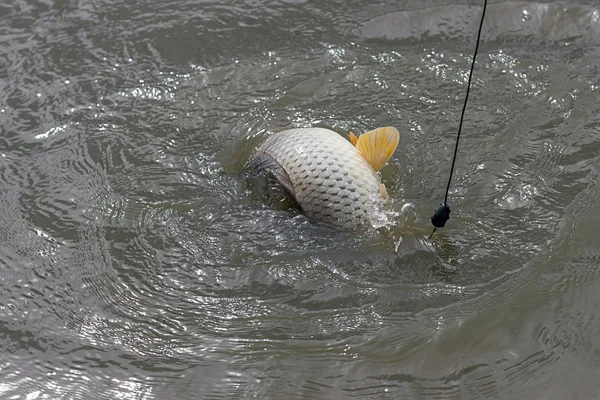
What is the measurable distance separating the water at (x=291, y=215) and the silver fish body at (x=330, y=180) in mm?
146

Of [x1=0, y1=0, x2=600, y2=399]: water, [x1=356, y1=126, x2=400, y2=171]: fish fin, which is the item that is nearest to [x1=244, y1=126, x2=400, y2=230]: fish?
[x1=356, y1=126, x2=400, y2=171]: fish fin

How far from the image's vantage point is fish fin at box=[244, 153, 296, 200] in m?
3.22

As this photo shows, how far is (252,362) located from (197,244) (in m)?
0.81

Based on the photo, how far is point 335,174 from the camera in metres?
3.08

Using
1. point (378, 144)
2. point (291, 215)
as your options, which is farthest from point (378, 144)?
point (291, 215)

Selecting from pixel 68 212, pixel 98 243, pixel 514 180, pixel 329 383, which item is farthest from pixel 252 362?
pixel 514 180

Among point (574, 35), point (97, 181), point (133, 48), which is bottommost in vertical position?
point (97, 181)

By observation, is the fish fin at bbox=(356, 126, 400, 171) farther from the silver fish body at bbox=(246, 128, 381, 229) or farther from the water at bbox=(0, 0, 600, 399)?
the water at bbox=(0, 0, 600, 399)

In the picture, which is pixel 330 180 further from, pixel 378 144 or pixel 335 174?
pixel 378 144

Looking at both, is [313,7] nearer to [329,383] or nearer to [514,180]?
[514,180]

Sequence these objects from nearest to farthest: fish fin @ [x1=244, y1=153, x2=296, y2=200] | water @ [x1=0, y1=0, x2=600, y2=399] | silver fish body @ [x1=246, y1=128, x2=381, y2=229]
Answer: water @ [x1=0, y1=0, x2=600, y2=399] < silver fish body @ [x1=246, y1=128, x2=381, y2=229] < fish fin @ [x1=244, y1=153, x2=296, y2=200]

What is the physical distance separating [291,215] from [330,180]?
1.16 ft

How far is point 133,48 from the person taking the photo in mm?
4910

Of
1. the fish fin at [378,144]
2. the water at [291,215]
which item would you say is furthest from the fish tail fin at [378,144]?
the water at [291,215]
